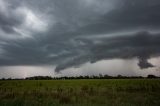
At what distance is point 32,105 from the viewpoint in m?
16.4

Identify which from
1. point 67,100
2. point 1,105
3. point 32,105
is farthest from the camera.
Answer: point 67,100

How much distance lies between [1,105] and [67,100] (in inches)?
356

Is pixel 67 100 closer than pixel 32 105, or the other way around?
pixel 32 105

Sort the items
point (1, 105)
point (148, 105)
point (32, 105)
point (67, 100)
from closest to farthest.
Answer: point (1, 105) → point (32, 105) → point (148, 105) → point (67, 100)

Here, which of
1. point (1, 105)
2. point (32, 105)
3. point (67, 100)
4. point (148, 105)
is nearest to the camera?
point (1, 105)

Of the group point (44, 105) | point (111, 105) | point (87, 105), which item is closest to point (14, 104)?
point (44, 105)

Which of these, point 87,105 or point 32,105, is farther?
point 87,105

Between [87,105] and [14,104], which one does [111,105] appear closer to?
[87,105]

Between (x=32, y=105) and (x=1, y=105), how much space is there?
226 cm

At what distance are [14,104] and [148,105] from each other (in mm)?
10792

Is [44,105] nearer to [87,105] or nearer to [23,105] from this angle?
[23,105]

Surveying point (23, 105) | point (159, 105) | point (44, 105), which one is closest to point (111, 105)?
point (159, 105)

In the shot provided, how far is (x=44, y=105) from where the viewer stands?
54.2 ft

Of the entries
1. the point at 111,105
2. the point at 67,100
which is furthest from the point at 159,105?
the point at 67,100
